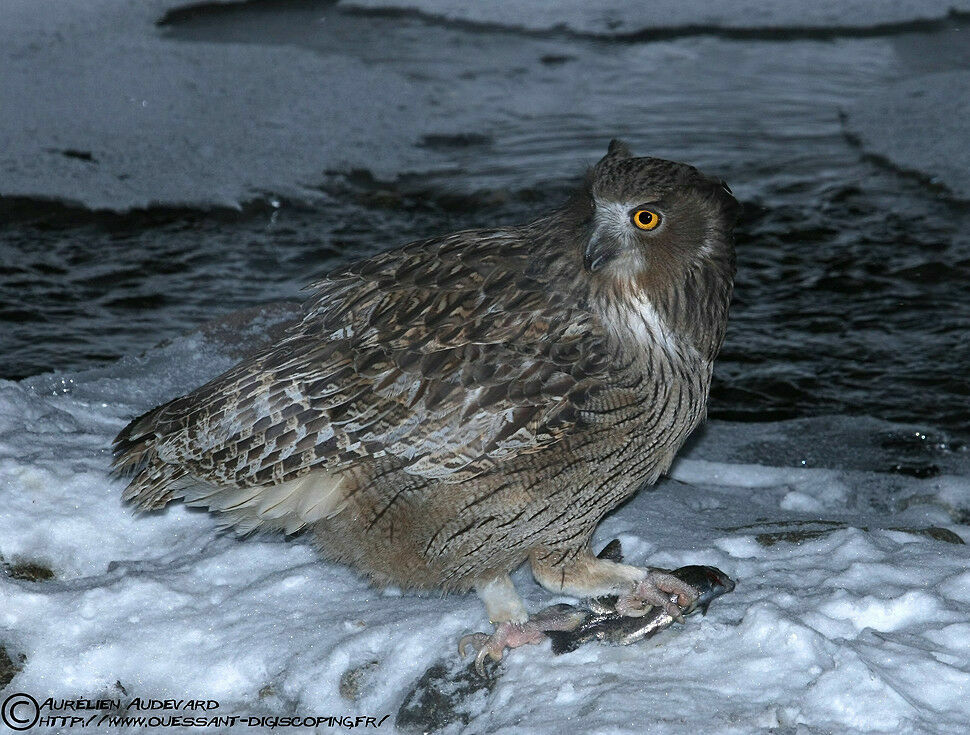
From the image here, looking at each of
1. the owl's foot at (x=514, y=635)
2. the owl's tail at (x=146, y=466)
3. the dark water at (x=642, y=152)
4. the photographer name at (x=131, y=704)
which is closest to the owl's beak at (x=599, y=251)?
the owl's foot at (x=514, y=635)

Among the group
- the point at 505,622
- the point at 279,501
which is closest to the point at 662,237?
the point at 505,622

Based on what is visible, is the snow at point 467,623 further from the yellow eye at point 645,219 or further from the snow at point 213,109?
the snow at point 213,109

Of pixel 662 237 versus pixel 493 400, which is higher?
pixel 662 237

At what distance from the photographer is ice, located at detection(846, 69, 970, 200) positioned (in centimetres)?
816

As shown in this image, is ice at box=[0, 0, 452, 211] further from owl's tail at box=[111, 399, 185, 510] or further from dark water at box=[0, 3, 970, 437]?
owl's tail at box=[111, 399, 185, 510]

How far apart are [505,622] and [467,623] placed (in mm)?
157

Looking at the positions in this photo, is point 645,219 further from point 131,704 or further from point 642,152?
point 642,152

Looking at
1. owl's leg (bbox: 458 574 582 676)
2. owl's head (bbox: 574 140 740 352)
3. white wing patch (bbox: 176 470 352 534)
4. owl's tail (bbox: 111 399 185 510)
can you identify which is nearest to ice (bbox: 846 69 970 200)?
owl's head (bbox: 574 140 740 352)

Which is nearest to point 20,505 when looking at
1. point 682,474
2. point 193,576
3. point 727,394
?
point 193,576

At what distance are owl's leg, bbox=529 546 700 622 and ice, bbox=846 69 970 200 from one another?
17.0ft

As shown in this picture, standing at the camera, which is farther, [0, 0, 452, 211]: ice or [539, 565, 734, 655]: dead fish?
[0, 0, 452, 211]: ice

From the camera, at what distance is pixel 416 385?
331 cm

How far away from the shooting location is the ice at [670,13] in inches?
436

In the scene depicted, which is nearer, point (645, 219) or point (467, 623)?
point (645, 219)
